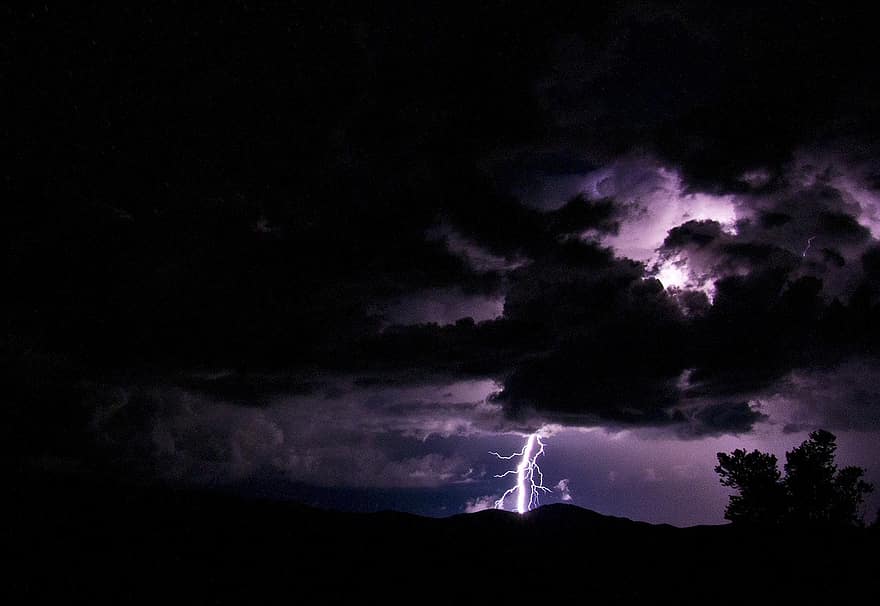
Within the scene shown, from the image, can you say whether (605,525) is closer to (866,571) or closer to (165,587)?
(866,571)

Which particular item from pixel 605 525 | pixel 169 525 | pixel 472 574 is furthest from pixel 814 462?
pixel 169 525

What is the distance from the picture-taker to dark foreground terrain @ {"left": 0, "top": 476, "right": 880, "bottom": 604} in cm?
1866

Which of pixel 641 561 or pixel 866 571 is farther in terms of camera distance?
pixel 641 561

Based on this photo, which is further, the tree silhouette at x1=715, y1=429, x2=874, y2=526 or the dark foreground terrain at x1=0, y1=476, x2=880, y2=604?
the tree silhouette at x1=715, y1=429, x2=874, y2=526

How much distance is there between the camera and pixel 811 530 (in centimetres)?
2417

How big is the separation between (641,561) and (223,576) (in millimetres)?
17503

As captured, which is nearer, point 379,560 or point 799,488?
point 379,560

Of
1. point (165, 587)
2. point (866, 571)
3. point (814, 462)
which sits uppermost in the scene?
point (814, 462)

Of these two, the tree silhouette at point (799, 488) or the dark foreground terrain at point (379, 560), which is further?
the tree silhouette at point (799, 488)

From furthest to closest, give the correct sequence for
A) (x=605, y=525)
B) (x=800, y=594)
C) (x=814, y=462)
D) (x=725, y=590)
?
(x=814, y=462)
(x=605, y=525)
(x=725, y=590)
(x=800, y=594)

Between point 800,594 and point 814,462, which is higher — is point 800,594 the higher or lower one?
the lower one

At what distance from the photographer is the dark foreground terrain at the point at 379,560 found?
61.2 feet

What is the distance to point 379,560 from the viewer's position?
73.3 feet

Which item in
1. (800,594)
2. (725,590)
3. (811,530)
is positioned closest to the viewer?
(800,594)
